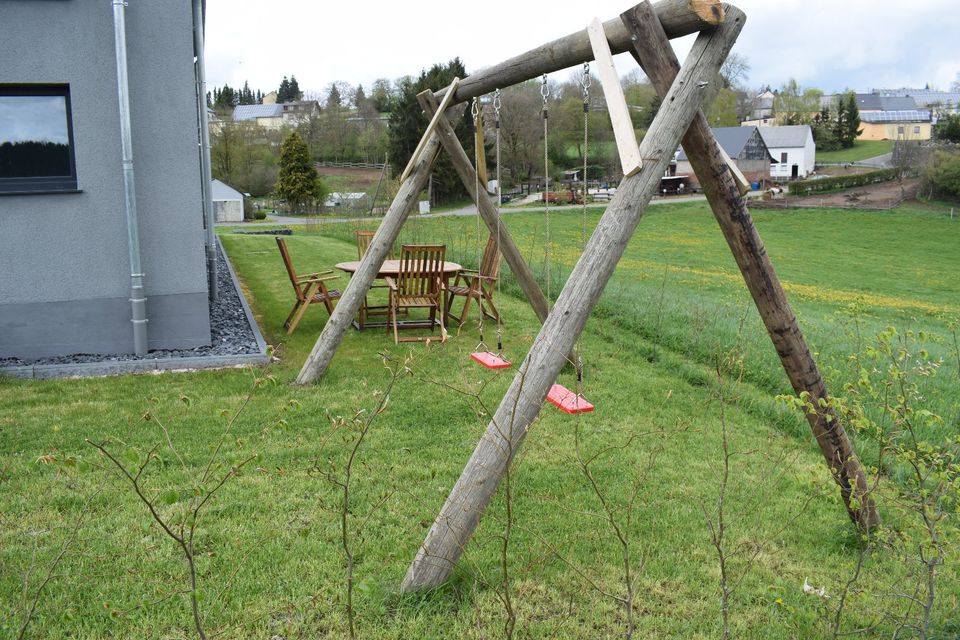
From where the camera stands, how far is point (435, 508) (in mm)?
3867

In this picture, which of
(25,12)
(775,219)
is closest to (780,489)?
(25,12)

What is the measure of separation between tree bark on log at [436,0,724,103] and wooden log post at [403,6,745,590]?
0.10m

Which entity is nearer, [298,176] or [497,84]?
[497,84]

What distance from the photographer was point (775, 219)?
3909cm

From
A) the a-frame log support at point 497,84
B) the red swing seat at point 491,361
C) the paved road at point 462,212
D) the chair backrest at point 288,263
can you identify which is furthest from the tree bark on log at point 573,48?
the paved road at point 462,212

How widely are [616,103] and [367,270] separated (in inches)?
135

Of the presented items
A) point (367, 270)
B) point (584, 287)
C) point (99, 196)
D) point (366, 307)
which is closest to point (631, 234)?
point (584, 287)

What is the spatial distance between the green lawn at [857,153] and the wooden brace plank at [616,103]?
A: 7998 centimetres

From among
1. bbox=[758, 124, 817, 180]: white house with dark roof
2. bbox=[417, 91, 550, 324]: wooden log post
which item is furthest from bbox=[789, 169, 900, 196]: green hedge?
bbox=[417, 91, 550, 324]: wooden log post

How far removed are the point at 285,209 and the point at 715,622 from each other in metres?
44.1

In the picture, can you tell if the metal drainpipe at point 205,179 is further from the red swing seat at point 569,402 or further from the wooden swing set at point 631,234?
the wooden swing set at point 631,234

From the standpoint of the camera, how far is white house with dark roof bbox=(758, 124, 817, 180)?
63.9 metres

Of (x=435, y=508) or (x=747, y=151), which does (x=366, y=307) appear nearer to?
(x=435, y=508)

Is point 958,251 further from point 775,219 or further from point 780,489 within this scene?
point 780,489
